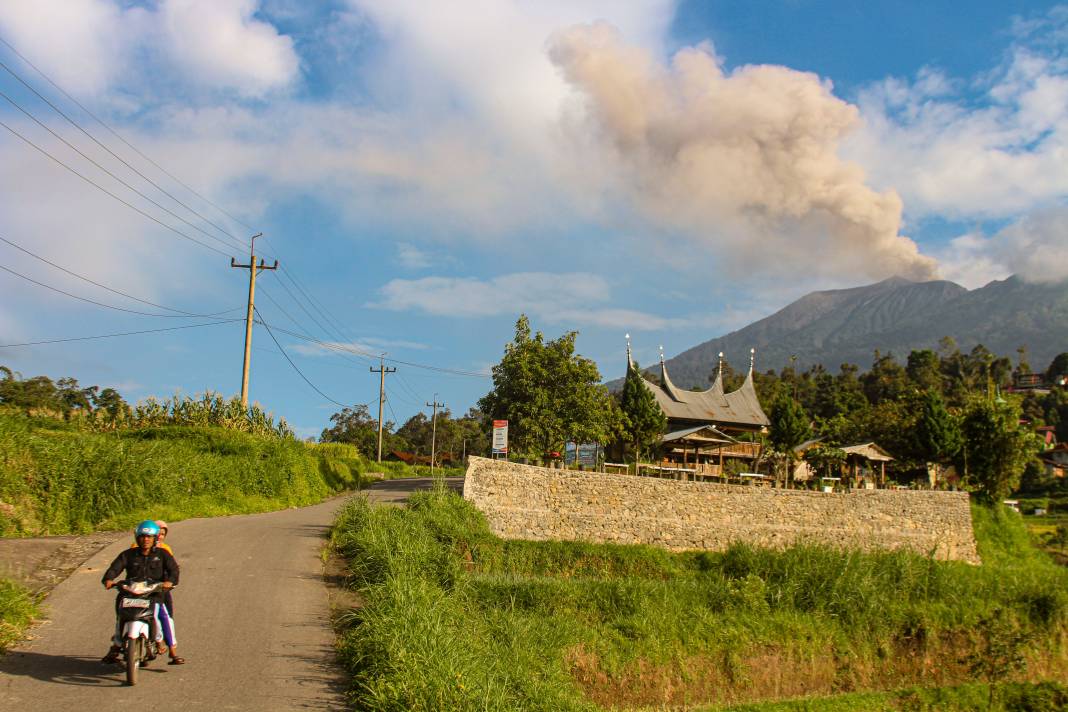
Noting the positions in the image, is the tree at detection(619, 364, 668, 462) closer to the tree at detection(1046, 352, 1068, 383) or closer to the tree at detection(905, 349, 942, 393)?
the tree at detection(905, 349, 942, 393)

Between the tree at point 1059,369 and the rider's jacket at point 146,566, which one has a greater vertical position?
the tree at point 1059,369

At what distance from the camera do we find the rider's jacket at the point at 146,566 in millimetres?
7426

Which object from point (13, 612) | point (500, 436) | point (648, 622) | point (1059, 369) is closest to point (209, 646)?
point (13, 612)

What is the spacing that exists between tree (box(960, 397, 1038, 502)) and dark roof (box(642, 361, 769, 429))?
535 inches

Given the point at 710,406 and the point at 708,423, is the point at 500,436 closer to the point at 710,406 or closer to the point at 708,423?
the point at 708,423

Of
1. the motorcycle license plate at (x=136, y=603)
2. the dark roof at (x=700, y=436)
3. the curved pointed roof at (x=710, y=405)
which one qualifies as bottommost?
the motorcycle license plate at (x=136, y=603)

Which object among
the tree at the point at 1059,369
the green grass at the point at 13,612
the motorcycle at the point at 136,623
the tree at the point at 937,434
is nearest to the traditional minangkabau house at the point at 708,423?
the tree at the point at 937,434

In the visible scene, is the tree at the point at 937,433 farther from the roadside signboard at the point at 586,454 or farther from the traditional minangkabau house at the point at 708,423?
the roadside signboard at the point at 586,454

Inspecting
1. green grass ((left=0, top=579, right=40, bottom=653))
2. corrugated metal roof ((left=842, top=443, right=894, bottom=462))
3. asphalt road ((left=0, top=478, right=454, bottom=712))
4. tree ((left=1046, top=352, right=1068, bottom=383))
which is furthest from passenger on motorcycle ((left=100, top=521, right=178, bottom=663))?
tree ((left=1046, top=352, right=1068, bottom=383))

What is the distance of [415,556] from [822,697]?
→ 877cm

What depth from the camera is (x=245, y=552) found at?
43.3ft

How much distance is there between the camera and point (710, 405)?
51.9 m

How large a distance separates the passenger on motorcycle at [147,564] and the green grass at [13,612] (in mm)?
1131

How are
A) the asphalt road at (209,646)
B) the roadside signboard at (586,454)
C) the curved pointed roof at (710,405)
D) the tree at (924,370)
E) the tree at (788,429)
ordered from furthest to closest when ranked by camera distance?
the tree at (924,370), the curved pointed roof at (710,405), the tree at (788,429), the roadside signboard at (586,454), the asphalt road at (209,646)
